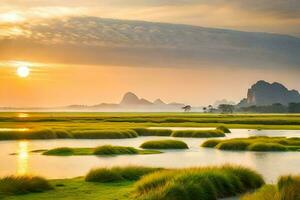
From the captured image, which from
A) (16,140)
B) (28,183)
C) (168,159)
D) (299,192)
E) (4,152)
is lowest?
(299,192)

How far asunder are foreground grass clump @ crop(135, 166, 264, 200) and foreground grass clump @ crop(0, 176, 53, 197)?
16.5ft

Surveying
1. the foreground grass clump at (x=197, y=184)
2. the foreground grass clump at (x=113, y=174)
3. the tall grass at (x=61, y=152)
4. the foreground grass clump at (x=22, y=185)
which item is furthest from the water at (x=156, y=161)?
the foreground grass clump at (x=22, y=185)

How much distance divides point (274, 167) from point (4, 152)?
28.7 m

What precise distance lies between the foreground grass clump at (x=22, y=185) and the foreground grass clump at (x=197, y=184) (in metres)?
5.03

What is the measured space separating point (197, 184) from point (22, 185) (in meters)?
8.70

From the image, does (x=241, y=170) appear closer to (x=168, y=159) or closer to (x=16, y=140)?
(x=168, y=159)

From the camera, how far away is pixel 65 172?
3775cm

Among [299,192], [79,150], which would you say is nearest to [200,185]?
[299,192]

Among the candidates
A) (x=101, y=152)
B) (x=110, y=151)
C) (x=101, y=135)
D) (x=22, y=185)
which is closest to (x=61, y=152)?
(x=101, y=152)

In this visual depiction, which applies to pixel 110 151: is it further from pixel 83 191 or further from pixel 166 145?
pixel 83 191

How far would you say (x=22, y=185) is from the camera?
87.6ft

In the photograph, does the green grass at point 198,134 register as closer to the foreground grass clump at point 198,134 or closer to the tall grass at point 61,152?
the foreground grass clump at point 198,134

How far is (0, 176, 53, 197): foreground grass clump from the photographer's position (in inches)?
1018

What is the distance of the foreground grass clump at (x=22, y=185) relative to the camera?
25859mm
